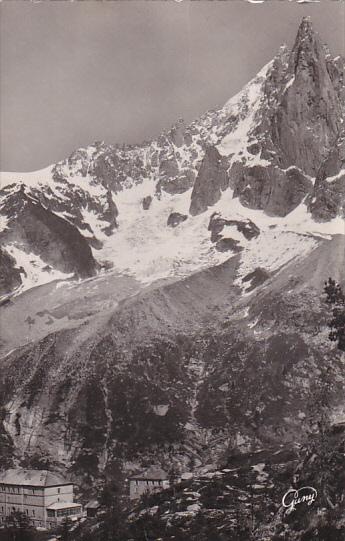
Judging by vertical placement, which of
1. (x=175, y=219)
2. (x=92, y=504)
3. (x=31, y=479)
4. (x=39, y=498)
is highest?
(x=175, y=219)

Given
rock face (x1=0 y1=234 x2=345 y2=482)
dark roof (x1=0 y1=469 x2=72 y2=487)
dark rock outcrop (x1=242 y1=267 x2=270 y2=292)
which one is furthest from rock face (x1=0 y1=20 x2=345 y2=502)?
dark roof (x1=0 y1=469 x2=72 y2=487)

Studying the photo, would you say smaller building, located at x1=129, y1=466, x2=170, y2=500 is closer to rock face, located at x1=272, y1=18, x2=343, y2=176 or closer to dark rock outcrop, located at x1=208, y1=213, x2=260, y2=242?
dark rock outcrop, located at x1=208, y1=213, x2=260, y2=242

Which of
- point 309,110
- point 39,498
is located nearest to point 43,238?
point 309,110

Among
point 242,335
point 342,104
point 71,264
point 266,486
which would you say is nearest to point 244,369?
point 242,335

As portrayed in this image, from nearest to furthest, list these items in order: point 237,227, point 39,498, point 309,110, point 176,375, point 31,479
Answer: point 39,498
point 31,479
point 176,375
point 309,110
point 237,227

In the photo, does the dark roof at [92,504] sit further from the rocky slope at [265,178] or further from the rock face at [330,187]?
the rock face at [330,187]

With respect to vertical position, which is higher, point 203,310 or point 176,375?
point 203,310

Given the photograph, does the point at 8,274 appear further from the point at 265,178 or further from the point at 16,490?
the point at 16,490
